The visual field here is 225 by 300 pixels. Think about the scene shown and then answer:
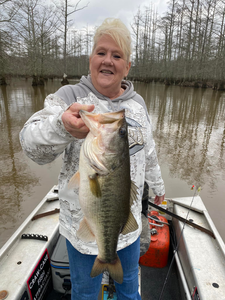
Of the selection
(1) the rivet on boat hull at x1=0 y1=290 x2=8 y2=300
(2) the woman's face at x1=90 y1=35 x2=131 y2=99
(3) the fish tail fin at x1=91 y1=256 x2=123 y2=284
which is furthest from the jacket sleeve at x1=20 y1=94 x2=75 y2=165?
(1) the rivet on boat hull at x1=0 y1=290 x2=8 y2=300

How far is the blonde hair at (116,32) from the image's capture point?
4.82ft

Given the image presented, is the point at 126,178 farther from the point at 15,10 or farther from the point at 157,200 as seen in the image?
the point at 15,10

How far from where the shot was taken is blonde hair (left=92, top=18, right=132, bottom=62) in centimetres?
147

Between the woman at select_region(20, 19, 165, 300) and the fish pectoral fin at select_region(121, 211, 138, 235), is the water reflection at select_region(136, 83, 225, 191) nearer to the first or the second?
the woman at select_region(20, 19, 165, 300)

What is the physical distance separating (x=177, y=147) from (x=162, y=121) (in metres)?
3.25

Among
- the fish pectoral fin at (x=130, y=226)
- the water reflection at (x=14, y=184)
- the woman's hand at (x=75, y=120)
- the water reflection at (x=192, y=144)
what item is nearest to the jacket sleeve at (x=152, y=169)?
the fish pectoral fin at (x=130, y=226)

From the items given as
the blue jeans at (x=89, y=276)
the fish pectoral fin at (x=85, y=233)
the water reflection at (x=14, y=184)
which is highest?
the fish pectoral fin at (x=85, y=233)

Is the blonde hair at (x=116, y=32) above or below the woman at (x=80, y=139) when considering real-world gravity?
above

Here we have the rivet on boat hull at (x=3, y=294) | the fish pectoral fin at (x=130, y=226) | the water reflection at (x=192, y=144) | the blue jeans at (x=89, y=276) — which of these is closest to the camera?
the fish pectoral fin at (x=130, y=226)

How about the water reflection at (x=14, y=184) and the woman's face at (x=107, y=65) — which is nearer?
the woman's face at (x=107, y=65)

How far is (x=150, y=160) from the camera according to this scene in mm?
2014

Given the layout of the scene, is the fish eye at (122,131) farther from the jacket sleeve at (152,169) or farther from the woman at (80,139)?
the jacket sleeve at (152,169)

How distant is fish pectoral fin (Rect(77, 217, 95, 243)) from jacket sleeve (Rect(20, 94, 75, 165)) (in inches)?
20.2

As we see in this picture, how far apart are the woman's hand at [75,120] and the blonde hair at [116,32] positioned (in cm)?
71
